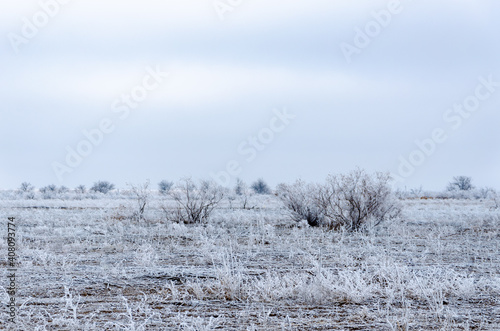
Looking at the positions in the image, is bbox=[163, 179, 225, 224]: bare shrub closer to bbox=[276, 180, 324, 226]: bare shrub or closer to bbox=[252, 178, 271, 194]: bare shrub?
bbox=[276, 180, 324, 226]: bare shrub

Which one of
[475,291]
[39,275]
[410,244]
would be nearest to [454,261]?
[410,244]

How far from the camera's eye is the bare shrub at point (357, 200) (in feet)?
54.2

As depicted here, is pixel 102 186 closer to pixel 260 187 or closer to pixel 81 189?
pixel 81 189

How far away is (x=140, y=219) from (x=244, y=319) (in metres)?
13.8

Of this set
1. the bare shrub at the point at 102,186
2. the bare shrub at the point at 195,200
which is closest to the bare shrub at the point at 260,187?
the bare shrub at the point at 102,186

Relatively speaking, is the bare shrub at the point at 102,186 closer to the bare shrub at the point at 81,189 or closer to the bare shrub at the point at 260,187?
the bare shrub at the point at 81,189

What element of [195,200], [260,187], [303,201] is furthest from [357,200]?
[260,187]

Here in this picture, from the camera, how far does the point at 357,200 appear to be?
654 inches

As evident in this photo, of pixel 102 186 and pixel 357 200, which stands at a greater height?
pixel 102 186

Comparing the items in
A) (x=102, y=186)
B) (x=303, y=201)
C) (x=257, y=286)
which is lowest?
(x=257, y=286)

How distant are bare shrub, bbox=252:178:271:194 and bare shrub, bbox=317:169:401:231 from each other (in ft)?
143

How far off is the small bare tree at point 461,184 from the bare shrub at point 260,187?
72.8 feet

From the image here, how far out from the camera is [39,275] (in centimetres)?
817

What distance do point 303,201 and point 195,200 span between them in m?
3.96
